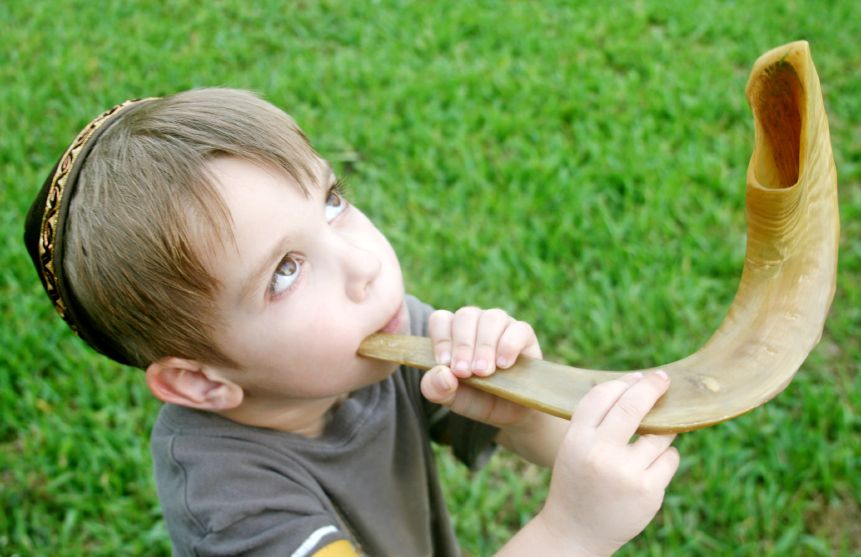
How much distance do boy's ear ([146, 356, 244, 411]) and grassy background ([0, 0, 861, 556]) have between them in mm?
1252

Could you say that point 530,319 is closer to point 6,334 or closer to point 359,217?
point 359,217

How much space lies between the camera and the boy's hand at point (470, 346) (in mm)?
1377

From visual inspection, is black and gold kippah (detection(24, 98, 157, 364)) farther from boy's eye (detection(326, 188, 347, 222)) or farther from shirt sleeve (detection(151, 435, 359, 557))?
boy's eye (detection(326, 188, 347, 222))

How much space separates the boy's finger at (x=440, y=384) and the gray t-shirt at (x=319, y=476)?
292mm

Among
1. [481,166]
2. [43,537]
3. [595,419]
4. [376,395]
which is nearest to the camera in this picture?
[595,419]

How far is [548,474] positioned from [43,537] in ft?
5.04

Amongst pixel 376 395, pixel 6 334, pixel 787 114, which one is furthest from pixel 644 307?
pixel 6 334

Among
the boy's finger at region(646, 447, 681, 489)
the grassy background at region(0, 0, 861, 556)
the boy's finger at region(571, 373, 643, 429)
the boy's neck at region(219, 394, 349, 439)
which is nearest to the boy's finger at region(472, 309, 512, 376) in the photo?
the boy's finger at region(571, 373, 643, 429)

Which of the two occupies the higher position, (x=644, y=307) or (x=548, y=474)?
(x=644, y=307)

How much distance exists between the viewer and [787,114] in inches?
51.6

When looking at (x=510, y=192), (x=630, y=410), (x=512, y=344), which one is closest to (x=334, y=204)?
(x=512, y=344)

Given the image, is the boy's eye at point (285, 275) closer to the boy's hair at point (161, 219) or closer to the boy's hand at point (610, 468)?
the boy's hair at point (161, 219)

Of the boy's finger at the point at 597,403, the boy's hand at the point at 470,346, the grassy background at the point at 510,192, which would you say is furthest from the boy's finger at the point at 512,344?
the grassy background at the point at 510,192

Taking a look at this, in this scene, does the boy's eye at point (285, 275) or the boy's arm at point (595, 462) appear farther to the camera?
the boy's eye at point (285, 275)
